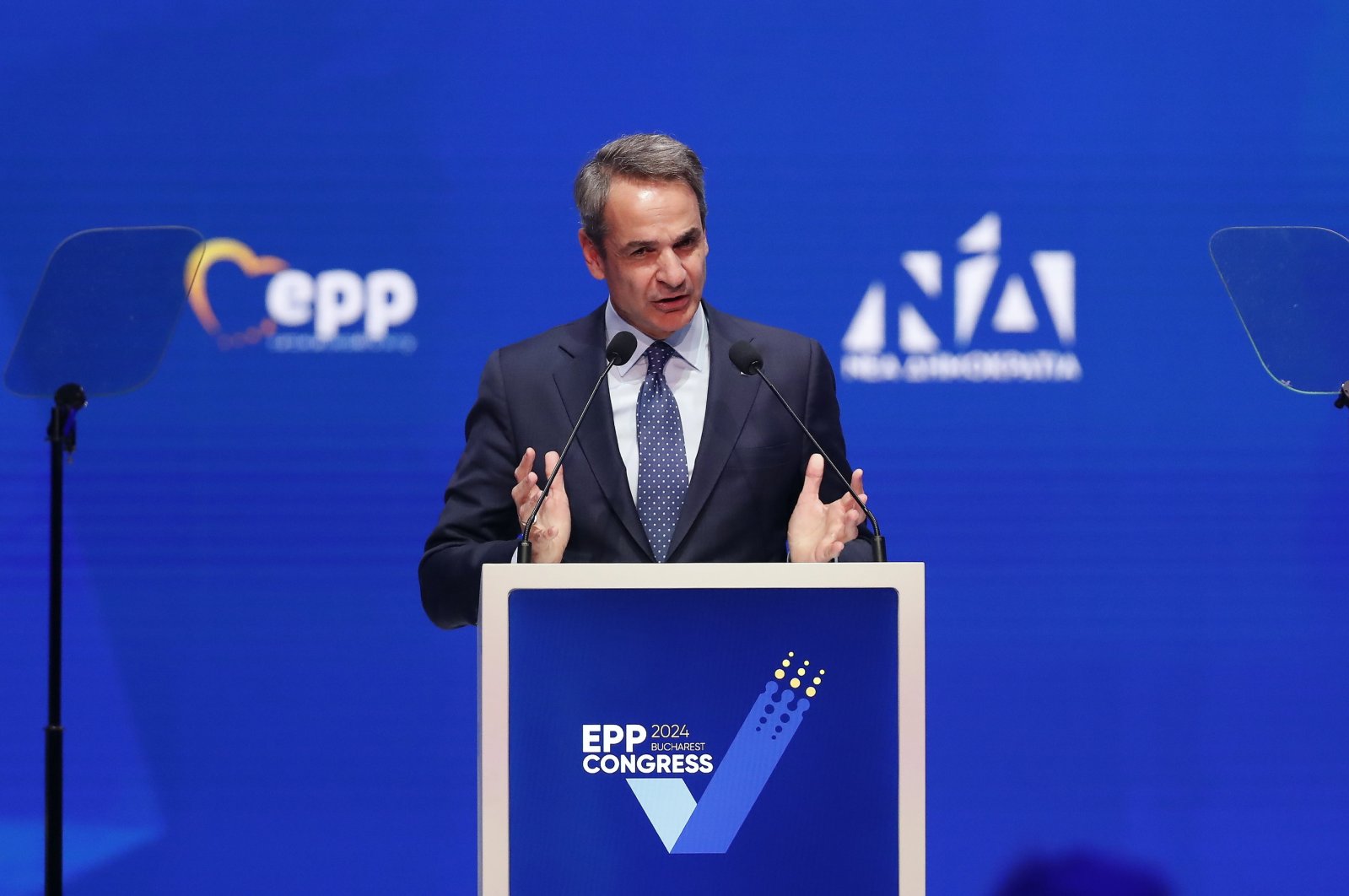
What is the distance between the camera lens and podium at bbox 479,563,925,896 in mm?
1637

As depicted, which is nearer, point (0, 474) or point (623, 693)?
point (623, 693)

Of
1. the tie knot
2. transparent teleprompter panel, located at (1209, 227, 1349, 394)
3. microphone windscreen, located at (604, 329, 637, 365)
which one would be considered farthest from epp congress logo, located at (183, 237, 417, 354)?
transparent teleprompter panel, located at (1209, 227, 1349, 394)

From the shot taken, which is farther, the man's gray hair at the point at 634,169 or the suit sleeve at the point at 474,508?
the man's gray hair at the point at 634,169

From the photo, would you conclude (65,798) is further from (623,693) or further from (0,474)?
(623,693)

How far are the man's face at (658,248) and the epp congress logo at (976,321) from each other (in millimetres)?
1081

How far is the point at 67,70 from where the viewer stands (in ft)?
11.2

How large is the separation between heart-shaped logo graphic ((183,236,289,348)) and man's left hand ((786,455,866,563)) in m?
1.76

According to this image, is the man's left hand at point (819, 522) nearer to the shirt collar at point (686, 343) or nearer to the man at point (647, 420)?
the man at point (647, 420)

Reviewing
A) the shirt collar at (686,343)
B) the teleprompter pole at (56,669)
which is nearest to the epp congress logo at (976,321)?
the shirt collar at (686,343)

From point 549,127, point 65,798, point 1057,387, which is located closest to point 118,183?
point 549,127

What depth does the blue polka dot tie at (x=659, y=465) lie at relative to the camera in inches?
91.0

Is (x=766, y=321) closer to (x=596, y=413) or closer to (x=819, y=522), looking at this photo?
(x=596, y=413)

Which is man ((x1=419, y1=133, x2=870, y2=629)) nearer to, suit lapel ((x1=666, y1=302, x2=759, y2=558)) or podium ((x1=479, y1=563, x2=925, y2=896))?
suit lapel ((x1=666, y1=302, x2=759, y2=558))

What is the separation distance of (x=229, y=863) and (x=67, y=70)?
1.82m
